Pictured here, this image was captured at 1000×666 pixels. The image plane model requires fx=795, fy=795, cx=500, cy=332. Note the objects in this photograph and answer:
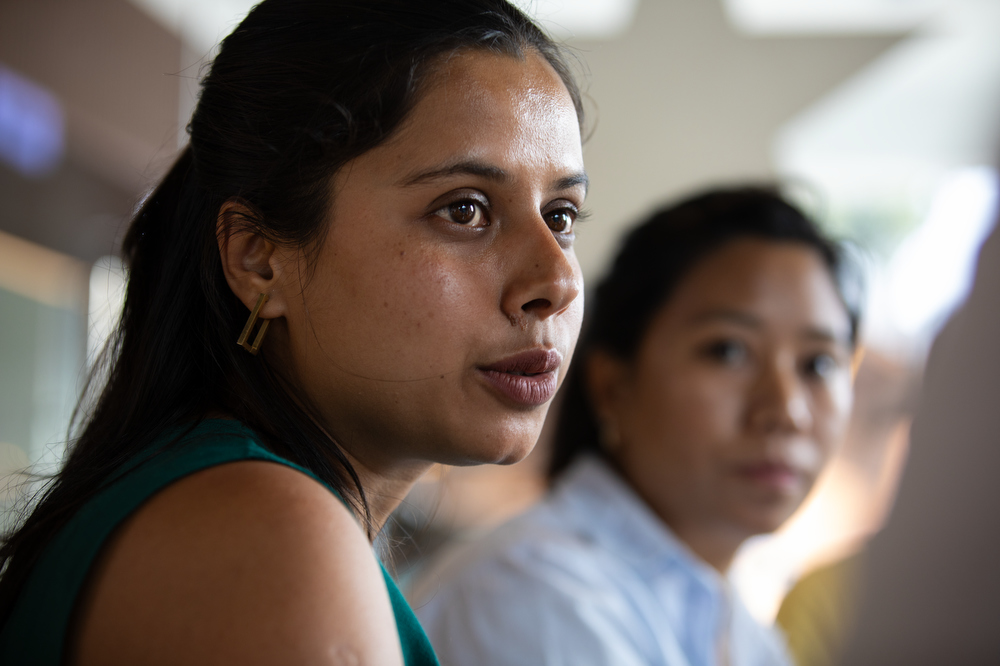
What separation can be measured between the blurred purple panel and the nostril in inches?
92.6

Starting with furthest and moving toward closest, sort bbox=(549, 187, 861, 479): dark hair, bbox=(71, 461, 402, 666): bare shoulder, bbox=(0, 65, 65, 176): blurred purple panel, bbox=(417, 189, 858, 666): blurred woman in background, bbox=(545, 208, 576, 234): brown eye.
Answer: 1. bbox=(0, 65, 65, 176): blurred purple panel
2. bbox=(549, 187, 861, 479): dark hair
3. bbox=(417, 189, 858, 666): blurred woman in background
4. bbox=(545, 208, 576, 234): brown eye
5. bbox=(71, 461, 402, 666): bare shoulder

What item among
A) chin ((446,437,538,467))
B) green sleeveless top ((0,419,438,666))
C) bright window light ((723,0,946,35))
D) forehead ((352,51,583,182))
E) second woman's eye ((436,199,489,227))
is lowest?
green sleeveless top ((0,419,438,666))

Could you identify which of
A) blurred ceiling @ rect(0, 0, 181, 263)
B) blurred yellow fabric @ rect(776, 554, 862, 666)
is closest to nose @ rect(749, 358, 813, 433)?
blurred yellow fabric @ rect(776, 554, 862, 666)

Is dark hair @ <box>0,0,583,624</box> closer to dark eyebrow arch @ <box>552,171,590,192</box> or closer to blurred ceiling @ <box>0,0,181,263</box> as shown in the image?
dark eyebrow arch @ <box>552,171,590,192</box>

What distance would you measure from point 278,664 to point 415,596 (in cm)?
111

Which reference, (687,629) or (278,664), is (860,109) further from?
(278,664)

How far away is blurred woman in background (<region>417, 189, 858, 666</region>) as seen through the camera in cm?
142

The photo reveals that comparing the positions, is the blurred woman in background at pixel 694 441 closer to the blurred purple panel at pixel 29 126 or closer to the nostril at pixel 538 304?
the nostril at pixel 538 304

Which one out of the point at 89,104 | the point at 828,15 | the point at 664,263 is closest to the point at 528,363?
the point at 664,263

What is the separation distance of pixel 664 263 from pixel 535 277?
3.32 feet

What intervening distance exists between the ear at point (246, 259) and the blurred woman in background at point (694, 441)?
762mm

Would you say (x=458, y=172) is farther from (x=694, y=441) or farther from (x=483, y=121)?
(x=694, y=441)

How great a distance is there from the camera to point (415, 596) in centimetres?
155

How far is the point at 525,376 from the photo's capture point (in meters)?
0.75
